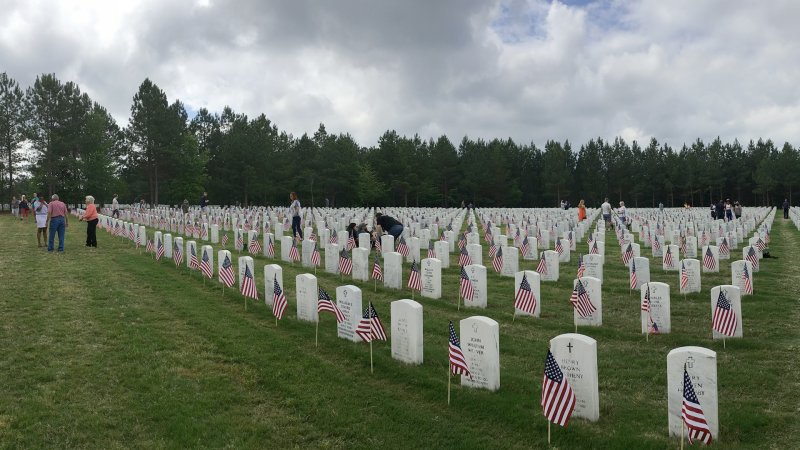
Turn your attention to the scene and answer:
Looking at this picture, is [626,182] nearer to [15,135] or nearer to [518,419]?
[15,135]

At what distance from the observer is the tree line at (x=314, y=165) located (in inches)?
1970

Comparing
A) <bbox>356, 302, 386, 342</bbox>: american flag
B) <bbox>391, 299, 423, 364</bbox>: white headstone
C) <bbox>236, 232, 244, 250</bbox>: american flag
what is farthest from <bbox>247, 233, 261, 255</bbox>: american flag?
<bbox>391, 299, 423, 364</bbox>: white headstone

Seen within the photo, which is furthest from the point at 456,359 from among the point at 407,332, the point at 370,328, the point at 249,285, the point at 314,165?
the point at 314,165

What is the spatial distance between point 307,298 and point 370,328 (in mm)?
2295

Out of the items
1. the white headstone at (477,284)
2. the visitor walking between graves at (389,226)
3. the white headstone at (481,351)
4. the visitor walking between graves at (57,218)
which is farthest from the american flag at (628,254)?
the visitor walking between graves at (57,218)

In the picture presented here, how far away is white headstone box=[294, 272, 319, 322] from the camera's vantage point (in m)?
9.66

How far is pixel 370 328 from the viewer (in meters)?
7.78

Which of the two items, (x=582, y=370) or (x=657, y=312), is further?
(x=657, y=312)

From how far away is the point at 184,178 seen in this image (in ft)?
190

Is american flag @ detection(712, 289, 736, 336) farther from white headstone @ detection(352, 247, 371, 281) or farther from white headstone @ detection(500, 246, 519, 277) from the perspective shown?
white headstone @ detection(352, 247, 371, 281)

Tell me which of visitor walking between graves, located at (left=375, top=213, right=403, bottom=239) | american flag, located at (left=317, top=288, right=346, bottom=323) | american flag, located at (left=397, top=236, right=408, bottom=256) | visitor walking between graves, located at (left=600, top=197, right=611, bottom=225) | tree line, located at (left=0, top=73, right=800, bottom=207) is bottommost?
american flag, located at (left=317, top=288, right=346, bottom=323)

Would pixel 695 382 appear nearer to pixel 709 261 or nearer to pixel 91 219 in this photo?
pixel 709 261

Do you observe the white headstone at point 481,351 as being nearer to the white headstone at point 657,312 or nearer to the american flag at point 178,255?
the white headstone at point 657,312

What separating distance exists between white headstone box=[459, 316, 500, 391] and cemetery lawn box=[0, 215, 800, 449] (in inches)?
7.6
